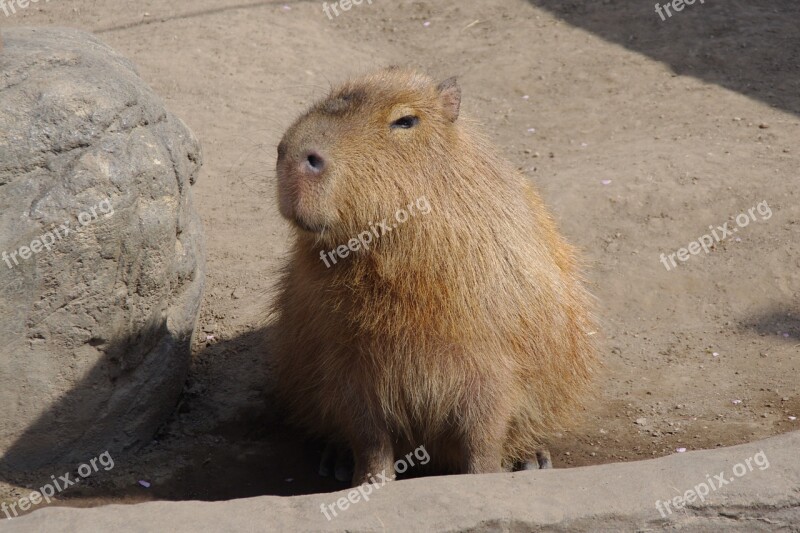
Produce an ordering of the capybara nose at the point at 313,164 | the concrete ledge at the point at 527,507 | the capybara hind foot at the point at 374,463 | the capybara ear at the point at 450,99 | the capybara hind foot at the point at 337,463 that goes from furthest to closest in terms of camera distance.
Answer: the capybara hind foot at the point at 337,463, the capybara hind foot at the point at 374,463, the capybara ear at the point at 450,99, the capybara nose at the point at 313,164, the concrete ledge at the point at 527,507

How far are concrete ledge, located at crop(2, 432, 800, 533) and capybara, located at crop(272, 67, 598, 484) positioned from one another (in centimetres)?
49

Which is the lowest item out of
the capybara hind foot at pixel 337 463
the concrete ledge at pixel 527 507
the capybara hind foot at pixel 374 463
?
the capybara hind foot at pixel 337 463

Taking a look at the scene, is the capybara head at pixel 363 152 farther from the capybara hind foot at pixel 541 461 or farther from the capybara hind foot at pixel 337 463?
the capybara hind foot at pixel 541 461

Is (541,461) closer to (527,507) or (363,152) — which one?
(527,507)

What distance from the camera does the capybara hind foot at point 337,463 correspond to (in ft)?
13.1

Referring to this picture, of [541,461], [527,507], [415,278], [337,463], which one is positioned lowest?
[541,461]

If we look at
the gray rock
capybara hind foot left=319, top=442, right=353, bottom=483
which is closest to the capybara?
capybara hind foot left=319, top=442, right=353, bottom=483

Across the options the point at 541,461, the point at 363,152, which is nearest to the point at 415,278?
the point at 363,152

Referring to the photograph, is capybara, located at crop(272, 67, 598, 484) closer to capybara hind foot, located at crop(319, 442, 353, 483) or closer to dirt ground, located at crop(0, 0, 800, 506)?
capybara hind foot, located at crop(319, 442, 353, 483)

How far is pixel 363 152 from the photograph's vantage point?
3229mm

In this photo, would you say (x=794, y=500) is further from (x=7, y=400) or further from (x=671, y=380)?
(x=7, y=400)

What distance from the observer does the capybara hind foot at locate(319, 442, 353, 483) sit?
157 inches

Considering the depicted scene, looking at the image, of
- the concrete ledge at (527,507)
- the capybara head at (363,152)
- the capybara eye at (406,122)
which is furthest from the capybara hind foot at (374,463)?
the capybara eye at (406,122)

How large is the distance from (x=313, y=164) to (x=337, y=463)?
1428mm
